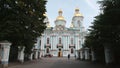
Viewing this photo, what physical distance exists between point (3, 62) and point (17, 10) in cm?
671

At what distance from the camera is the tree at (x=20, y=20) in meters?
18.3

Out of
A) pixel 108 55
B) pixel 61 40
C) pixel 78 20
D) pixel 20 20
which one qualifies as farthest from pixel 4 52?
pixel 78 20

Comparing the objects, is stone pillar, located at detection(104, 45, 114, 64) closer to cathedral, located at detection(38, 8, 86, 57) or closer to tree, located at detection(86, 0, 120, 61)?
tree, located at detection(86, 0, 120, 61)

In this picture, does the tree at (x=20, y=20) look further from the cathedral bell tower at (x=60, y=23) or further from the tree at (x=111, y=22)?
the cathedral bell tower at (x=60, y=23)

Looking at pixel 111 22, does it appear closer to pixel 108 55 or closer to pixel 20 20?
A: pixel 108 55

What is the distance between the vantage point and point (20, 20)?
1955 centimetres

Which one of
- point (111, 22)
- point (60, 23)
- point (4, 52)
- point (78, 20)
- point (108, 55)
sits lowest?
point (108, 55)

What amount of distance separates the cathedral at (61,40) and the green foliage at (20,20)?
1667 inches

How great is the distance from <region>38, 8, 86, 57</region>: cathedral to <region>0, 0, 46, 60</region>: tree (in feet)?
139

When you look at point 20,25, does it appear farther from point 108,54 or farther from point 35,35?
point 108,54

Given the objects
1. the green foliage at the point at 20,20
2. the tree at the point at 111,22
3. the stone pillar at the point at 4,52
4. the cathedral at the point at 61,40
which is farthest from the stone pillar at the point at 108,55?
the cathedral at the point at 61,40

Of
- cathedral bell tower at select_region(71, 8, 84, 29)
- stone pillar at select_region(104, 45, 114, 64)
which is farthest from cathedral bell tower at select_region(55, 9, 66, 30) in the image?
stone pillar at select_region(104, 45, 114, 64)

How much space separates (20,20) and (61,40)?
158ft

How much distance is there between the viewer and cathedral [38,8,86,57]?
65.5 m
